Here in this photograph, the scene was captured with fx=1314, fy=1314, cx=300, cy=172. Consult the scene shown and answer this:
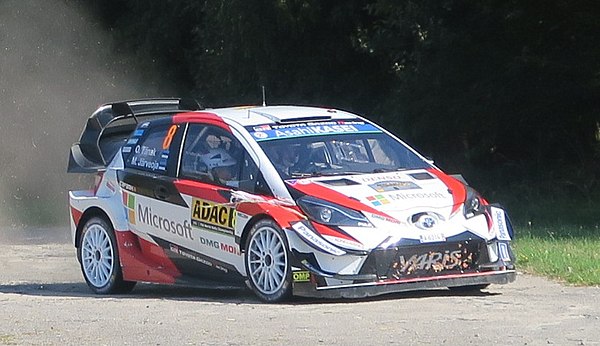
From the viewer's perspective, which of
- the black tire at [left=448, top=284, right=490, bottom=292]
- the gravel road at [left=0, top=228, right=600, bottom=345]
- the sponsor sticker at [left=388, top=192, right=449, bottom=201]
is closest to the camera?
the gravel road at [left=0, top=228, right=600, bottom=345]

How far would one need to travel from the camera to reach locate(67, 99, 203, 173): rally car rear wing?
1298 cm

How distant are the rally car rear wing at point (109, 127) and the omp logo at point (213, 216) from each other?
82.6 inches

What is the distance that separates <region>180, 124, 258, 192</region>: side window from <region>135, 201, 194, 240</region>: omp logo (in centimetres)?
41

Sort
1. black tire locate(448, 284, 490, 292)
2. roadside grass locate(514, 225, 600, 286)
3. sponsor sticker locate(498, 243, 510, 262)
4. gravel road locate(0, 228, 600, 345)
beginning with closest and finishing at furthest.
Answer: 1. gravel road locate(0, 228, 600, 345)
2. sponsor sticker locate(498, 243, 510, 262)
3. black tire locate(448, 284, 490, 292)
4. roadside grass locate(514, 225, 600, 286)

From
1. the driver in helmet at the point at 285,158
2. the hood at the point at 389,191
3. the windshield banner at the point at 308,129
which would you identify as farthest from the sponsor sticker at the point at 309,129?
the hood at the point at 389,191

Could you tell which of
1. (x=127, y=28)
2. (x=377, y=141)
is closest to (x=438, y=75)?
(x=127, y=28)

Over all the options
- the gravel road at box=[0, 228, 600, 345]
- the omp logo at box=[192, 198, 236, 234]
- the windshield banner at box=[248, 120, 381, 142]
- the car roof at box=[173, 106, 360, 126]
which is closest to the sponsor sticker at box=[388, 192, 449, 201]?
the gravel road at box=[0, 228, 600, 345]

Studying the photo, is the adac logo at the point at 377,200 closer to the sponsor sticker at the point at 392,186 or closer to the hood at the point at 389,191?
the hood at the point at 389,191

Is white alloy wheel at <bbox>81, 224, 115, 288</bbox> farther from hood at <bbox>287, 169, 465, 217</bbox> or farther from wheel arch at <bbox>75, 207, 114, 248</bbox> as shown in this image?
hood at <bbox>287, 169, 465, 217</bbox>

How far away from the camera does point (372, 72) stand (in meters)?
22.4

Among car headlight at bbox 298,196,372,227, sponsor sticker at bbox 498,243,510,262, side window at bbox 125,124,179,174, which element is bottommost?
sponsor sticker at bbox 498,243,510,262

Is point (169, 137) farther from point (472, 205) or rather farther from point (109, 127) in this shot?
point (472, 205)

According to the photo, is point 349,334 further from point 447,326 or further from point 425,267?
point 425,267

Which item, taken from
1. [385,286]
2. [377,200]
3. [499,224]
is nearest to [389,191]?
[377,200]
